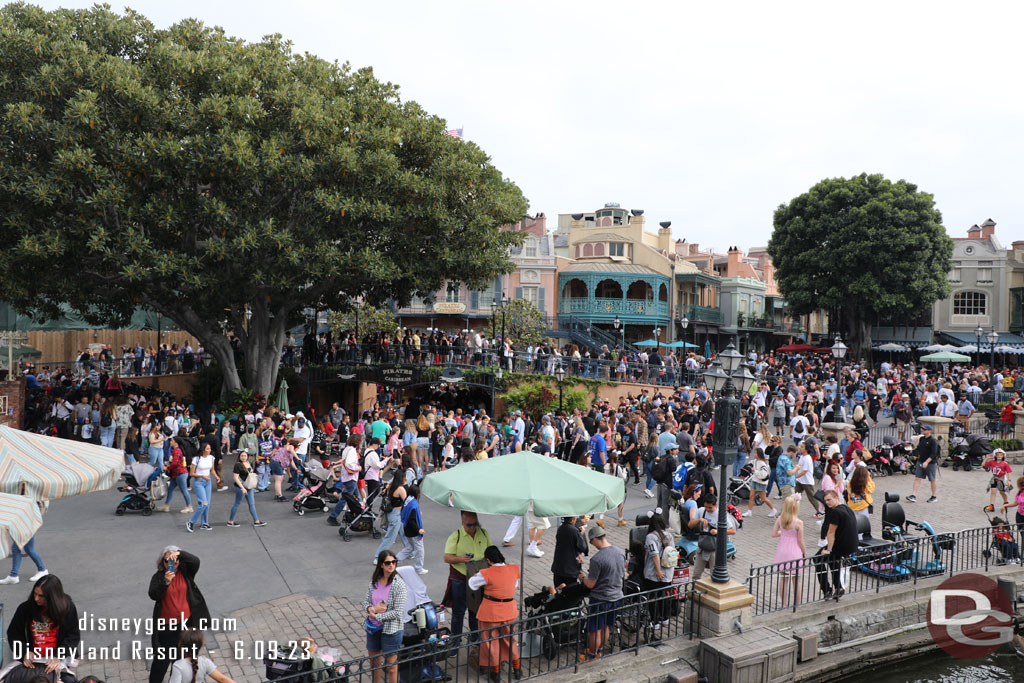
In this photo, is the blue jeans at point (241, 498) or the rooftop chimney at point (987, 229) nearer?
the blue jeans at point (241, 498)

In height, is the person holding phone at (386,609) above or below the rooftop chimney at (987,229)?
below

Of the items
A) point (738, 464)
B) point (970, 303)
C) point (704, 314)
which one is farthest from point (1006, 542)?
point (970, 303)

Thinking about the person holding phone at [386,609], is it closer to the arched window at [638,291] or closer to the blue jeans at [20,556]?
the blue jeans at [20,556]

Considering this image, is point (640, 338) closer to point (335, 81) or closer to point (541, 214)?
point (541, 214)

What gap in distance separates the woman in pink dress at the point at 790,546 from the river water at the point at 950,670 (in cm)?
144

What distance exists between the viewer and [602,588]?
26.5 ft

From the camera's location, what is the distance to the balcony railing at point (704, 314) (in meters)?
46.9

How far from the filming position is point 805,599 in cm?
971

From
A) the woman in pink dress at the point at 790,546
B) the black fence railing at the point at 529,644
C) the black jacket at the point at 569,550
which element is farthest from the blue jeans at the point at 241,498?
the woman in pink dress at the point at 790,546

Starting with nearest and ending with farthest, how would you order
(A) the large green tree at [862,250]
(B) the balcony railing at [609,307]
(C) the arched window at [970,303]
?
(A) the large green tree at [862,250] → (B) the balcony railing at [609,307] → (C) the arched window at [970,303]

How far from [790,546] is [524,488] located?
404 cm

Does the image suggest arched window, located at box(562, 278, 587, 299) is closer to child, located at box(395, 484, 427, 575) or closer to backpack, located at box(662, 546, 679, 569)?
child, located at box(395, 484, 427, 575)

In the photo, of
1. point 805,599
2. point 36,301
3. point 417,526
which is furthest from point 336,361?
point 805,599

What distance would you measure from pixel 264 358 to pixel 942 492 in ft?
66.2
